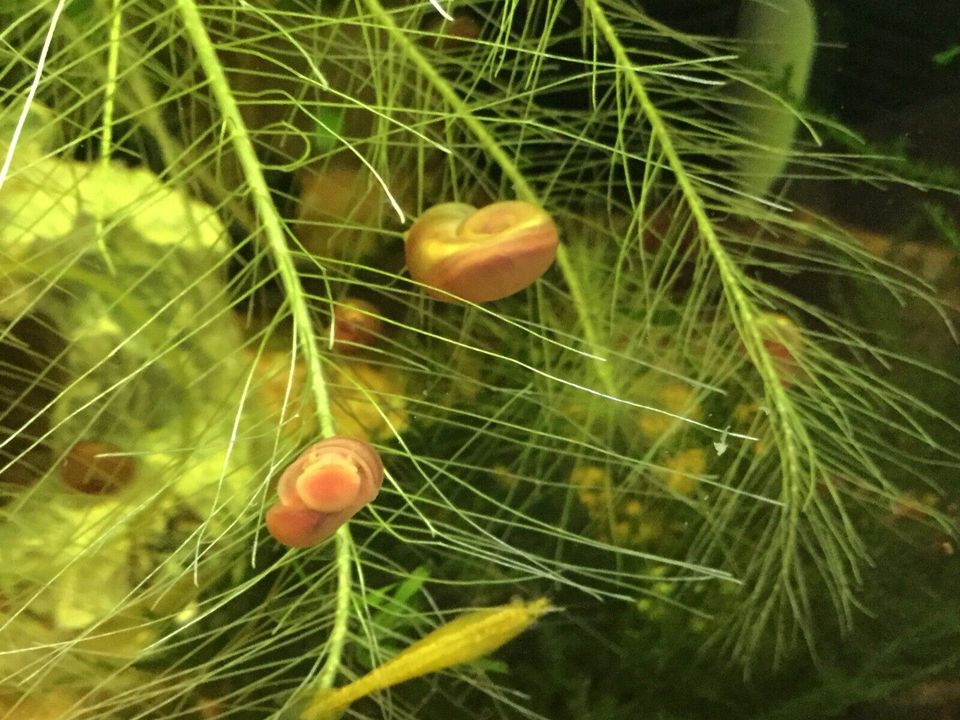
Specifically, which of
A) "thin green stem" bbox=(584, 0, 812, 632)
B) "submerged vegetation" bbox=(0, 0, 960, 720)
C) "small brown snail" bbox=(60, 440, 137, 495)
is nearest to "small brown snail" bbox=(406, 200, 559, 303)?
"submerged vegetation" bbox=(0, 0, 960, 720)

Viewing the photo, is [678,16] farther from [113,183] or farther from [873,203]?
[113,183]

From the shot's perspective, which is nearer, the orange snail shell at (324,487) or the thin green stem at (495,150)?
the orange snail shell at (324,487)

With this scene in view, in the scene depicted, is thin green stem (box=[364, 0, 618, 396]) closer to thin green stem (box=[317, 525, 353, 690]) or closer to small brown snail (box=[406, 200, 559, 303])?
small brown snail (box=[406, 200, 559, 303])

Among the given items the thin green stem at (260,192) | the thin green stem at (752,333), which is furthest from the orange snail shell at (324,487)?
the thin green stem at (752,333)

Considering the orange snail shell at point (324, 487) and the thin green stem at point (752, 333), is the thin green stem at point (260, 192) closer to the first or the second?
the orange snail shell at point (324, 487)

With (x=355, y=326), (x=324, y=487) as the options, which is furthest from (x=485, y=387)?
(x=324, y=487)

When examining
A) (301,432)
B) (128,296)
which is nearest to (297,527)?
(301,432)
